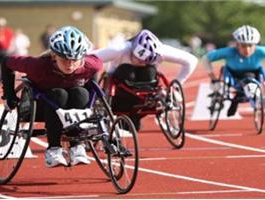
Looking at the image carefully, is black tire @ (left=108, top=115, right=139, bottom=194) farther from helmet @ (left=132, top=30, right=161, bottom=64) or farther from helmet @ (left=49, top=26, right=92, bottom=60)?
helmet @ (left=132, top=30, right=161, bottom=64)

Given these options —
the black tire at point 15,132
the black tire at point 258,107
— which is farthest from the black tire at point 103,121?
the black tire at point 258,107

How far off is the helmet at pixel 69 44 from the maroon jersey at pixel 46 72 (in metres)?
0.21

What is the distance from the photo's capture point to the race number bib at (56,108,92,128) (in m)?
9.12

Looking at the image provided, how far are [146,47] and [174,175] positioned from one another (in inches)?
99.6

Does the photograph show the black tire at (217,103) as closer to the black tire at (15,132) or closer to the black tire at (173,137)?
the black tire at (173,137)

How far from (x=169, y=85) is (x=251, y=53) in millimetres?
2604

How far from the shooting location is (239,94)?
48.0ft

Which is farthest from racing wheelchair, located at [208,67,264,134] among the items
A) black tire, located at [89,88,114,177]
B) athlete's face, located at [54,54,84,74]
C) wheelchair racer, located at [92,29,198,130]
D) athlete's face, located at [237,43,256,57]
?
athlete's face, located at [54,54,84,74]

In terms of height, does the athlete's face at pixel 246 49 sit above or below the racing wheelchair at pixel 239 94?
above

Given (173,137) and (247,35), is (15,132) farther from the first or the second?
(247,35)

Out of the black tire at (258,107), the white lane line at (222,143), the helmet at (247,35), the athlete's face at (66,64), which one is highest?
the helmet at (247,35)

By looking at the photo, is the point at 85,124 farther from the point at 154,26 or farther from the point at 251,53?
the point at 154,26

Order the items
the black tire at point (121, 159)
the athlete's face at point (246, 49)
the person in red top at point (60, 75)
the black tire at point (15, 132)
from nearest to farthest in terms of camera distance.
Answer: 1. the black tire at point (121, 159)
2. the person in red top at point (60, 75)
3. the black tire at point (15, 132)
4. the athlete's face at point (246, 49)

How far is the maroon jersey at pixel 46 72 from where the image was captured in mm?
9297
